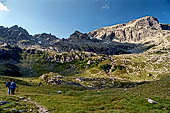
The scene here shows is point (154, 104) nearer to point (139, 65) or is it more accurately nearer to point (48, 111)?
point (48, 111)

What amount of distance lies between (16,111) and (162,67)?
183m

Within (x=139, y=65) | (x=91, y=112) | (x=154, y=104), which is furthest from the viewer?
(x=139, y=65)

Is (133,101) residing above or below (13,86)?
below

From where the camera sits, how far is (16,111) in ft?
63.3

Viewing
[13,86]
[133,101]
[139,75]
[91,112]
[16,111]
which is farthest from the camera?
[139,75]

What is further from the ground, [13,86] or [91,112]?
[13,86]

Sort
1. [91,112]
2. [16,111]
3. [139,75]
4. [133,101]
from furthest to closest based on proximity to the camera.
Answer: [139,75]
[133,101]
[91,112]
[16,111]

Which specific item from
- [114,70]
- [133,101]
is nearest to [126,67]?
[114,70]

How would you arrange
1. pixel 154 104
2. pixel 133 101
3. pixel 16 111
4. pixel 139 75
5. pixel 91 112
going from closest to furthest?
pixel 16 111
pixel 91 112
pixel 154 104
pixel 133 101
pixel 139 75

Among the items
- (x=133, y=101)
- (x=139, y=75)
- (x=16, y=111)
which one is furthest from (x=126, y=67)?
(x=16, y=111)

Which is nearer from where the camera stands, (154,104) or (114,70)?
(154,104)

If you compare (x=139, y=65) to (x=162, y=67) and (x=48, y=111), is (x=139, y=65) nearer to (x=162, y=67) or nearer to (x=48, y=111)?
(x=162, y=67)

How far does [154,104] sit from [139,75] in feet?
473

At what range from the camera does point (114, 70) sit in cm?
18750
